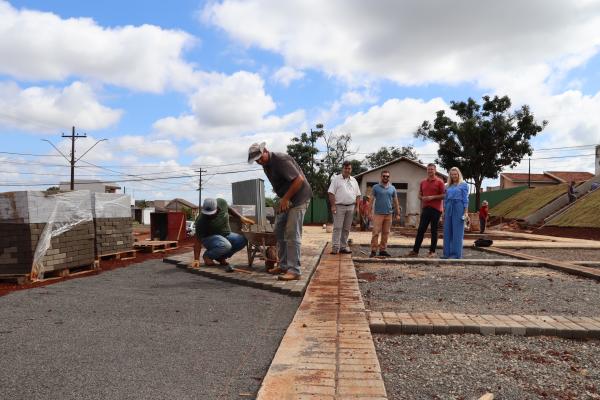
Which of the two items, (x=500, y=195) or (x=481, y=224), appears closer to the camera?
(x=481, y=224)

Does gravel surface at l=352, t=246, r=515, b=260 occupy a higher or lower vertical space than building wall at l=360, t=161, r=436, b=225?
lower

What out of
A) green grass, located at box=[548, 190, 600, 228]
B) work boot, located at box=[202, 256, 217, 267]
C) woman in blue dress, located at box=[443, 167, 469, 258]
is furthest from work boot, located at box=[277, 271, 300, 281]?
green grass, located at box=[548, 190, 600, 228]

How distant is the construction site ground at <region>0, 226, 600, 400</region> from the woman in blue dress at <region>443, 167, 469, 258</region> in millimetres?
2331

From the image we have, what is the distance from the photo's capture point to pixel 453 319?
11.0 ft

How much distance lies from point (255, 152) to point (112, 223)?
12.6 feet

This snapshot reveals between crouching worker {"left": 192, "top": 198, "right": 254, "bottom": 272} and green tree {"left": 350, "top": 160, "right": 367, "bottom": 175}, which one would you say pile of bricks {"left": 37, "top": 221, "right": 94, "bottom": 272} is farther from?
green tree {"left": 350, "top": 160, "right": 367, "bottom": 175}

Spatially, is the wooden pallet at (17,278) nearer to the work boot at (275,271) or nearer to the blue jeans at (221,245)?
the blue jeans at (221,245)

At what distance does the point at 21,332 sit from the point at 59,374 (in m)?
1.04

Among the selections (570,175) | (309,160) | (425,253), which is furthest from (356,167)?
(425,253)

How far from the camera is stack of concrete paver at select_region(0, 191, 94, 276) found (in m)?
5.64

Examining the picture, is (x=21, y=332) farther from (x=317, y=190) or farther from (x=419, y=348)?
(x=317, y=190)

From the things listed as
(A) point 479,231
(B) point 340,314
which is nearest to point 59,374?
(B) point 340,314

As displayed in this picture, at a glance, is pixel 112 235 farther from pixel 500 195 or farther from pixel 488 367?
pixel 500 195

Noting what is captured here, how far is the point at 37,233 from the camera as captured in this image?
5785 millimetres
